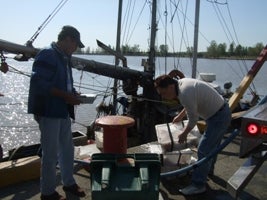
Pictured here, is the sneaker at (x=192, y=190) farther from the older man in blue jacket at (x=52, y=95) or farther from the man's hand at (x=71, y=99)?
the man's hand at (x=71, y=99)

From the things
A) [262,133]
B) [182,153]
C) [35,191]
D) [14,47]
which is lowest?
[35,191]

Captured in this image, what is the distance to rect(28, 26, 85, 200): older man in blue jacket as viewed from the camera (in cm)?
397

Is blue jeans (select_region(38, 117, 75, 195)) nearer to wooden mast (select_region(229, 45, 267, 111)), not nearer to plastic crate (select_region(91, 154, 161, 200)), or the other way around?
plastic crate (select_region(91, 154, 161, 200))

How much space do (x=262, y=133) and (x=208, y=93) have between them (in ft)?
5.61

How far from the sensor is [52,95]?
4.01 metres

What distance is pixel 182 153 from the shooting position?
506 cm

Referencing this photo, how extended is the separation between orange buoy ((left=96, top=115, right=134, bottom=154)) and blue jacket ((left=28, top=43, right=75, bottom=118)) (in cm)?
75

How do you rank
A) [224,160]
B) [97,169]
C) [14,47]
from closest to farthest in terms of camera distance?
[97,169]
[224,160]
[14,47]

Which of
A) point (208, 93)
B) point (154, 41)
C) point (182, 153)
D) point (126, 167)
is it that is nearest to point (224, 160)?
point (182, 153)

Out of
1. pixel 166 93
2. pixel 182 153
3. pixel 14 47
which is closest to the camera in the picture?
pixel 166 93

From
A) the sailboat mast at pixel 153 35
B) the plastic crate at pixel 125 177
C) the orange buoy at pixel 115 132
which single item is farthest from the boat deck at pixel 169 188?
the sailboat mast at pixel 153 35

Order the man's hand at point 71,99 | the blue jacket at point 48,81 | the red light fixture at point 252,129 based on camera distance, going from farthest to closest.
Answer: the man's hand at point 71,99 → the blue jacket at point 48,81 → the red light fixture at point 252,129

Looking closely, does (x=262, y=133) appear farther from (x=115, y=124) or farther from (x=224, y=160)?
(x=224, y=160)

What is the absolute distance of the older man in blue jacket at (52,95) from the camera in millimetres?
3967
